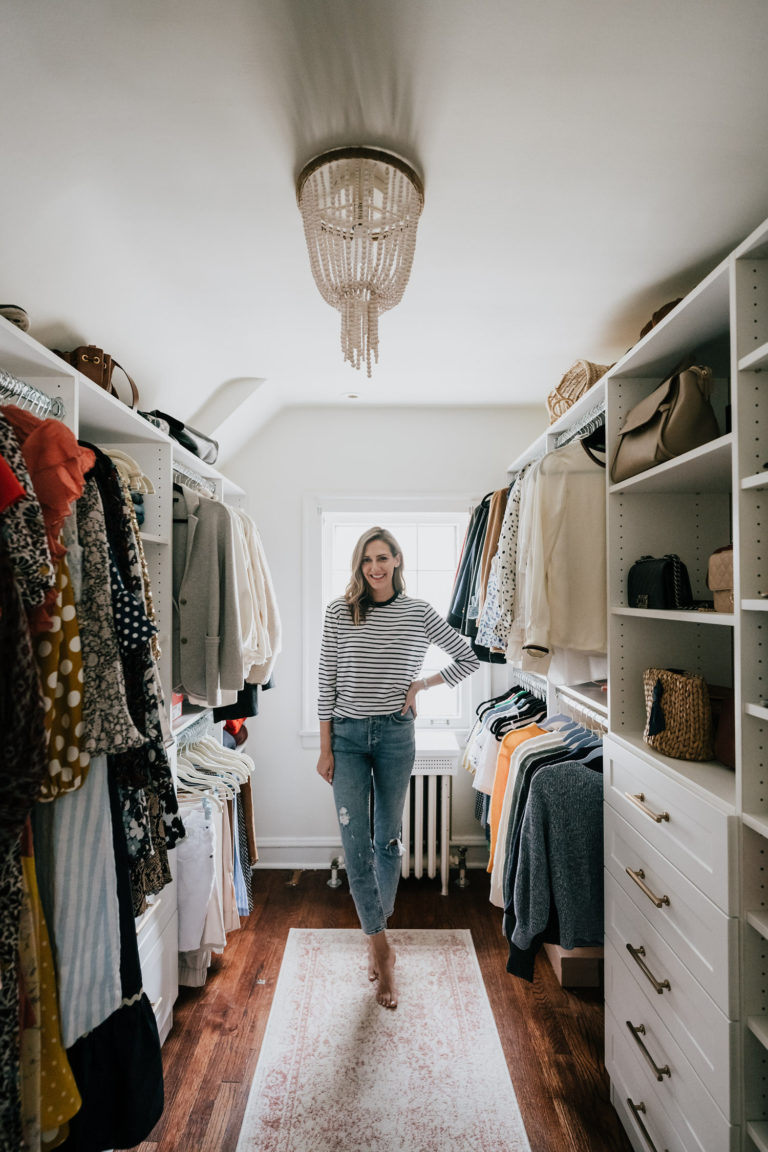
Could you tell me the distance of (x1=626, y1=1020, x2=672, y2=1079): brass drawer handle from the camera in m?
1.35

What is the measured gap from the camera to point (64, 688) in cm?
→ 105

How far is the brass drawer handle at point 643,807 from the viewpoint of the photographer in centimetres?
139

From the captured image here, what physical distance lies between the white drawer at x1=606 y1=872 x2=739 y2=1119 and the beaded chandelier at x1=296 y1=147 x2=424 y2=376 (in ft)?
5.37

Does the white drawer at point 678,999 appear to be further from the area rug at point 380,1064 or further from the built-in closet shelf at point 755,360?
the built-in closet shelf at point 755,360

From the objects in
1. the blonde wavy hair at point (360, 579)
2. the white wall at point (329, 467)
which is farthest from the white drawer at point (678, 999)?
the white wall at point (329, 467)

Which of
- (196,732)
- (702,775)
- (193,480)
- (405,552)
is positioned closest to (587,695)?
(702,775)

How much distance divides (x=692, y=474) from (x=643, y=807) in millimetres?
857

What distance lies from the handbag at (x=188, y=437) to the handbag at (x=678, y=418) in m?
1.58

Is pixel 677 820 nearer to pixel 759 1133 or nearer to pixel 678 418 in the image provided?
pixel 759 1133

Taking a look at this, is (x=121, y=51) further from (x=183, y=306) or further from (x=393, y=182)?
(x=183, y=306)

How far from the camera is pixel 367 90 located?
114cm

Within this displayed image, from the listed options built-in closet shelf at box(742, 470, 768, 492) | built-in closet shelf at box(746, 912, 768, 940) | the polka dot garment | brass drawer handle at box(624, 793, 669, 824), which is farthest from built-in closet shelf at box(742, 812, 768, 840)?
the polka dot garment

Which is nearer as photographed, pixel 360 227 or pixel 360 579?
pixel 360 227

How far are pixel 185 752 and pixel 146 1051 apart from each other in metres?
1.28
